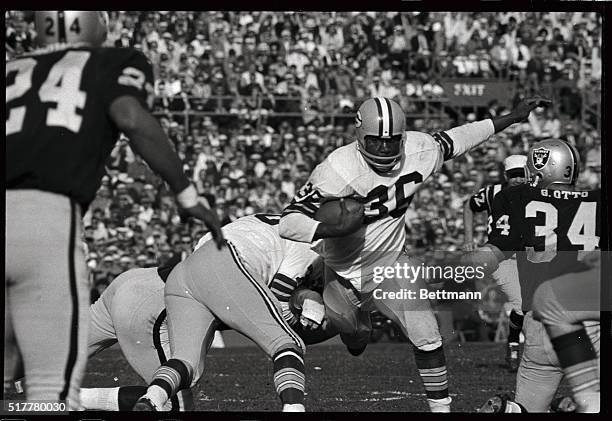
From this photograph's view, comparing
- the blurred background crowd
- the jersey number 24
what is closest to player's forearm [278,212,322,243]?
the jersey number 24

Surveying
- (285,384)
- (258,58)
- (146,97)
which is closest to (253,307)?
(285,384)

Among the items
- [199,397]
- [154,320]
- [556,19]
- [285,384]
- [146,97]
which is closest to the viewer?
→ [146,97]

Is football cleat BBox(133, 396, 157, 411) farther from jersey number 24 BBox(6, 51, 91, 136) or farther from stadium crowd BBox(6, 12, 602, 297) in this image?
stadium crowd BBox(6, 12, 602, 297)

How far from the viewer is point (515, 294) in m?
6.15

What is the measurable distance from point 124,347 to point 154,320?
0.63ft

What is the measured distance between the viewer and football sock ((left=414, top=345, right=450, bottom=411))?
5156mm

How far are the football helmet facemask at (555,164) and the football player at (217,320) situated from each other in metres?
1.54

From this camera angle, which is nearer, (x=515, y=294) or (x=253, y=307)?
(x=253, y=307)

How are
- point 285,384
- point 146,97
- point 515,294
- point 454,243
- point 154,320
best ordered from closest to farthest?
point 146,97 < point 285,384 < point 154,320 < point 515,294 < point 454,243

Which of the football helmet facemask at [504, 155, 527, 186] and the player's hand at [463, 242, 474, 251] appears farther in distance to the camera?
the football helmet facemask at [504, 155, 527, 186]

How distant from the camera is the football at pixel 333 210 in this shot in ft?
16.3

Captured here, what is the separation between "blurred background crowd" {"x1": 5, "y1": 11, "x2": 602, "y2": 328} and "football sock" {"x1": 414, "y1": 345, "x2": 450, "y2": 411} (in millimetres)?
5696
